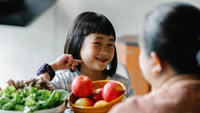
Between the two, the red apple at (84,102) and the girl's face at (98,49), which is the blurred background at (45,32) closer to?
the girl's face at (98,49)

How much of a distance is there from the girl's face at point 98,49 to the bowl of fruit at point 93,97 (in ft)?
0.97

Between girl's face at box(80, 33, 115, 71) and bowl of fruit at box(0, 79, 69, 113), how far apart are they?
0.39 m

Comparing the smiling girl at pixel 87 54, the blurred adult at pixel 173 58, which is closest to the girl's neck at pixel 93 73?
the smiling girl at pixel 87 54

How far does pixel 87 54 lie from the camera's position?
1.33m

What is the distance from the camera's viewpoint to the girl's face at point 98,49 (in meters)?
1.30

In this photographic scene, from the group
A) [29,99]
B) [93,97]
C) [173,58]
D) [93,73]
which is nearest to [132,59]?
[93,73]

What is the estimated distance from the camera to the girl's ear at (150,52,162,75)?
2.24 feet

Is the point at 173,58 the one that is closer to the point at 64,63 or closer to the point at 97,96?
the point at 97,96

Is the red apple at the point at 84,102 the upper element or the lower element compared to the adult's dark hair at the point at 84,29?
lower

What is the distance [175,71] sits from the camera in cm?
67

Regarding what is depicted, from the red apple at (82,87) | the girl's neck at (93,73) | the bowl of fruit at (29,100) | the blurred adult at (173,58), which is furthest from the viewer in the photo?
the girl's neck at (93,73)

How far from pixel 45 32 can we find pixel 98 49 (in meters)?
1.87

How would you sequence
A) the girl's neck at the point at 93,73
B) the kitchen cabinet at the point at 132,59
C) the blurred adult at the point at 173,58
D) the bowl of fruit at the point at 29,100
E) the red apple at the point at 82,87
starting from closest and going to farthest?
the blurred adult at the point at 173,58, the bowl of fruit at the point at 29,100, the red apple at the point at 82,87, the girl's neck at the point at 93,73, the kitchen cabinet at the point at 132,59

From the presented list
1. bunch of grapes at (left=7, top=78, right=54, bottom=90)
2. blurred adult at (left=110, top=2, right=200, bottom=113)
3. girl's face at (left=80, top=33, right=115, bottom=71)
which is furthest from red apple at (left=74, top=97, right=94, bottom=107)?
girl's face at (left=80, top=33, right=115, bottom=71)
